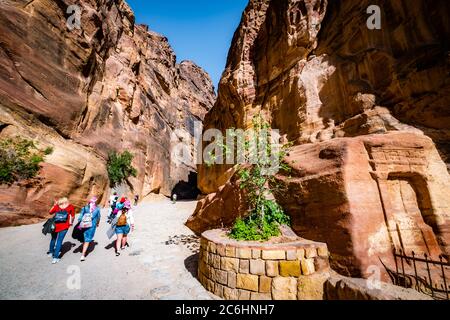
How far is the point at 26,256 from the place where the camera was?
235 inches

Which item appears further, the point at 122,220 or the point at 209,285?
the point at 122,220

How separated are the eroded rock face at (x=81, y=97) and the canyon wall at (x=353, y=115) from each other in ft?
27.8

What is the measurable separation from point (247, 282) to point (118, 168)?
17.5 m

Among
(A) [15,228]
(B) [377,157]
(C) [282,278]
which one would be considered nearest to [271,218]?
(C) [282,278]

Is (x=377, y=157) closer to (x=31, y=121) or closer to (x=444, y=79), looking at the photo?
(x=444, y=79)

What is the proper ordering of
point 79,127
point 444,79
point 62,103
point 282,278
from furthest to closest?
point 79,127
point 62,103
point 444,79
point 282,278

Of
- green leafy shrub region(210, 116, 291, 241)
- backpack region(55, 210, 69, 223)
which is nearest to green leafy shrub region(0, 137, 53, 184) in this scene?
backpack region(55, 210, 69, 223)

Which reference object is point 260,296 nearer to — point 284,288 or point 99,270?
point 284,288

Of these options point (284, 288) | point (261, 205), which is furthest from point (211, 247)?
point (261, 205)

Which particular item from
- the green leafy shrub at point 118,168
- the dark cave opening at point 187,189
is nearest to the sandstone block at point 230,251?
the green leafy shrub at point 118,168

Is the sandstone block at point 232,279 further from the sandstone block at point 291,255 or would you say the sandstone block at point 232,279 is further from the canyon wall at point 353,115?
the canyon wall at point 353,115

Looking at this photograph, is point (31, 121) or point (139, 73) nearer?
point (31, 121)

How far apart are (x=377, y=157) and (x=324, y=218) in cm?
214

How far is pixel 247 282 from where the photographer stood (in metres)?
4.17
